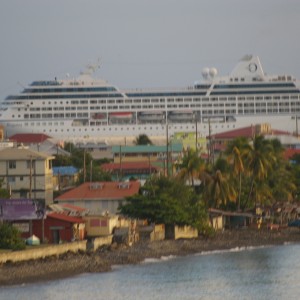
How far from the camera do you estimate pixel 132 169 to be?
8906 centimetres

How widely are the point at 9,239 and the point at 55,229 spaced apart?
4.86m

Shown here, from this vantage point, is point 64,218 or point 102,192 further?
point 102,192

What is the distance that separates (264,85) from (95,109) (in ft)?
53.7

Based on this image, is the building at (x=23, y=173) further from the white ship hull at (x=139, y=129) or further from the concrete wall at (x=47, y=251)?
the white ship hull at (x=139, y=129)

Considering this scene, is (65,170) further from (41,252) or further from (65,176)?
(41,252)

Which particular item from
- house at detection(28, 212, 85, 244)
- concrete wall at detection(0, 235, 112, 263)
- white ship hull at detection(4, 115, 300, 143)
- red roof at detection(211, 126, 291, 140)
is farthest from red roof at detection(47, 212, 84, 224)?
white ship hull at detection(4, 115, 300, 143)

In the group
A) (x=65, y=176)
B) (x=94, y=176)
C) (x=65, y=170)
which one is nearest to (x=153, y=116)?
(x=65, y=170)

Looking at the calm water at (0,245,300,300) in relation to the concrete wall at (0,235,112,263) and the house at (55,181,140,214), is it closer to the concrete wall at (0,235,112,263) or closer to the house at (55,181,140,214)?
the concrete wall at (0,235,112,263)

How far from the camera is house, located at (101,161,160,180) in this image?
86250 mm

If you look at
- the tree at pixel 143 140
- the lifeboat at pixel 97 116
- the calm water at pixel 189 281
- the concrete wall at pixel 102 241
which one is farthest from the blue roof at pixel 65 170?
the lifeboat at pixel 97 116

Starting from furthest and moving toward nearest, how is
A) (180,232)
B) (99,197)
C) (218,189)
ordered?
(218,189) → (99,197) → (180,232)

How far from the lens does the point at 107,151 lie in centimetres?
11919

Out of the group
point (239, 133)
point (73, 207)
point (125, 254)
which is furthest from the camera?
point (239, 133)

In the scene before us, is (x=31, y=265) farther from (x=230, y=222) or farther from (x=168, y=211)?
(x=230, y=222)
